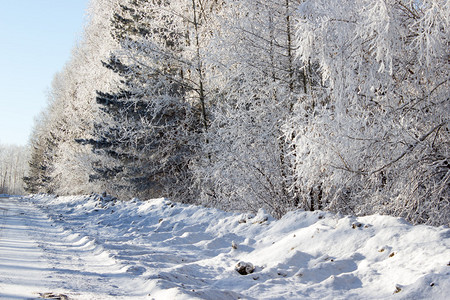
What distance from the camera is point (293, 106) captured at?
743 cm

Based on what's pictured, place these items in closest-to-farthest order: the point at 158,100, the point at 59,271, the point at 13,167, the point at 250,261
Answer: the point at 59,271
the point at 250,261
the point at 158,100
the point at 13,167

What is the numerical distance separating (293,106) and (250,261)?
3.91 metres

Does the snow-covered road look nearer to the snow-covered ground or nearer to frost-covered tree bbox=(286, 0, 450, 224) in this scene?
the snow-covered ground

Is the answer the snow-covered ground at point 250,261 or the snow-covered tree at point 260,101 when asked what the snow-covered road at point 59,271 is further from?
the snow-covered tree at point 260,101

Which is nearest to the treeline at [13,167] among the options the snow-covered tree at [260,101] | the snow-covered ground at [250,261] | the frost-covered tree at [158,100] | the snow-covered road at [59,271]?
the frost-covered tree at [158,100]

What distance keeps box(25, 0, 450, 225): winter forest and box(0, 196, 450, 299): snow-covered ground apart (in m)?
1.12

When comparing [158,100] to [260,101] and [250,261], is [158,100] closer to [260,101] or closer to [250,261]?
[260,101]

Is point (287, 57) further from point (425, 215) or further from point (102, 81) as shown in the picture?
point (102, 81)

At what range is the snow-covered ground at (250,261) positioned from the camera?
318 cm

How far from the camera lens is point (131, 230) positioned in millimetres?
7242

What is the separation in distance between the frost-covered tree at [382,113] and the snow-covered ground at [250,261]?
95 centimetres

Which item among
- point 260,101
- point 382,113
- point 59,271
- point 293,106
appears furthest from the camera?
point 260,101

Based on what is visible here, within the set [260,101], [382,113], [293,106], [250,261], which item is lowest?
[250,261]

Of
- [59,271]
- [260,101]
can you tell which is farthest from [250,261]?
[260,101]
